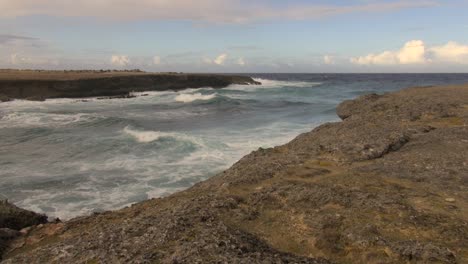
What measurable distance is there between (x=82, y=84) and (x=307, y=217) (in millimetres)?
65571

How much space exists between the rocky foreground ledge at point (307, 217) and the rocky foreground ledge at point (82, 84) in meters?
53.9

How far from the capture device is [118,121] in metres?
35.8

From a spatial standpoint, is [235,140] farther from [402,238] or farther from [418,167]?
[402,238]

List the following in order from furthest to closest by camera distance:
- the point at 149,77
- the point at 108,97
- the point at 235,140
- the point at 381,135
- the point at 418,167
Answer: the point at 149,77
the point at 108,97
the point at 235,140
the point at 381,135
the point at 418,167

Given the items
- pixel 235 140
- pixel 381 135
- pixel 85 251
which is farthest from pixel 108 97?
pixel 85 251

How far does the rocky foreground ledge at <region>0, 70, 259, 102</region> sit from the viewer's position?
59366 millimetres

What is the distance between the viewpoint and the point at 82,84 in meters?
67.6

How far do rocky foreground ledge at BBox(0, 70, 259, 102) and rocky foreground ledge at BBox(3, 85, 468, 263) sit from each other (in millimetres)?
53858

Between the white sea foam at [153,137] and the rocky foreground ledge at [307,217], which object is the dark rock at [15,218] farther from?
the white sea foam at [153,137]

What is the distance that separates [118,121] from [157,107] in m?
17.1

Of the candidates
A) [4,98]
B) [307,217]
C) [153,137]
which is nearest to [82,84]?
[4,98]

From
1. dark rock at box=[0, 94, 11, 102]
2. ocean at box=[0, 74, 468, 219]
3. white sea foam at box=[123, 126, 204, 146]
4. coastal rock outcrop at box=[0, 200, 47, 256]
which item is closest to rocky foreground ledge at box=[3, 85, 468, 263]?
coastal rock outcrop at box=[0, 200, 47, 256]

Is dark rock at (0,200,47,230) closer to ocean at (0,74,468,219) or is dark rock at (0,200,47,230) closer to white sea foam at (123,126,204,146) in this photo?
ocean at (0,74,468,219)

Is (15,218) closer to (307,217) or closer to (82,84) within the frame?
(307,217)
